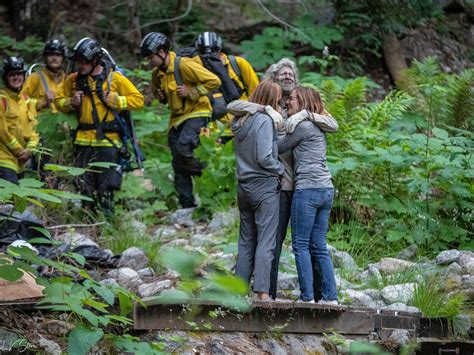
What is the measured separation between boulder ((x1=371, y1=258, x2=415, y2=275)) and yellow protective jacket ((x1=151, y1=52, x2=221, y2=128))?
279 centimetres

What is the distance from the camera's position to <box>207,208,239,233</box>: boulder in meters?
10.9

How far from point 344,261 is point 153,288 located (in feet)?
7.48

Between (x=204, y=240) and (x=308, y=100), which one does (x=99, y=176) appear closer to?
(x=204, y=240)

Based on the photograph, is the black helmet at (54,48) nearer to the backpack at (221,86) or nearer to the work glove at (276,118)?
the backpack at (221,86)

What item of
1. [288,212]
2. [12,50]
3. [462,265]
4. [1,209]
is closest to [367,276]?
[462,265]

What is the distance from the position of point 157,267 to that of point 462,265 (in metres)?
3.01

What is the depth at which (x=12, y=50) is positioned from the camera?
642 inches

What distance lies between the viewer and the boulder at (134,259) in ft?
30.1

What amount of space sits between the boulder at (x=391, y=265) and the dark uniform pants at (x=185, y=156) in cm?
271

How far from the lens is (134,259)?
9242mm

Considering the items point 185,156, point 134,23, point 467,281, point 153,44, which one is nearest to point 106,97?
point 153,44

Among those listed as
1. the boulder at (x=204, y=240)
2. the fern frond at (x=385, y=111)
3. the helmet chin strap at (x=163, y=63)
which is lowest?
the boulder at (x=204, y=240)

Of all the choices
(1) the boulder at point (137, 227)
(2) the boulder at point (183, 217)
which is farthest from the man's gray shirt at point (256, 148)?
(2) the boulder at point (183, 217)

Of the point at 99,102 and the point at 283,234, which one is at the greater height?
the point at 99,102
